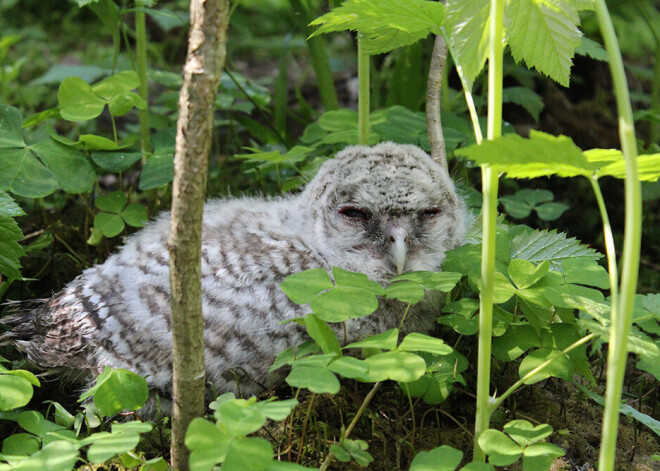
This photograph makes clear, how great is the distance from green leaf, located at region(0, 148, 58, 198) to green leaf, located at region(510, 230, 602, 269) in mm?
2047

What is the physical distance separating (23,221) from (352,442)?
8.16ft

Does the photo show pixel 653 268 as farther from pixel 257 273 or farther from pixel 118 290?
pixel 118 290

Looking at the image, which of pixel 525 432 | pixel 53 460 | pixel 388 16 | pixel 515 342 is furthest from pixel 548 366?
pixel 53 460

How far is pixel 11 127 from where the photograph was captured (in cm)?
313

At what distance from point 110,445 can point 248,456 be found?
419 millimetres

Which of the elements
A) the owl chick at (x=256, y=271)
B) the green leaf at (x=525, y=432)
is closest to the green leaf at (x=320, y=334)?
the owl chick at (x=256, y=271)

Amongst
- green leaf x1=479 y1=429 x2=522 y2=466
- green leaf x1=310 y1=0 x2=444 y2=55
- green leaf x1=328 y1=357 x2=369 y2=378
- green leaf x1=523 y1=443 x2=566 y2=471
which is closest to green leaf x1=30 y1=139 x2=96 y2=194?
green leaf x1=310 y1=0 x2=444 y2=55

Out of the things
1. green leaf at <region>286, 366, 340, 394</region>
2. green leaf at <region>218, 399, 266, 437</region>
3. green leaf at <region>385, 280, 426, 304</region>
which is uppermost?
green leaf at <region>385, 280, 426, 304</region>

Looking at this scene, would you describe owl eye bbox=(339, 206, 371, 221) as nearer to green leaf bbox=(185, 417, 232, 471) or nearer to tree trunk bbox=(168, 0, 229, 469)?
tree trunk bbox=(168, 0, 229, 469)

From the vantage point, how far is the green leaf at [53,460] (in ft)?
5.85

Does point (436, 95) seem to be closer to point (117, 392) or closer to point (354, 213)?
point (354, 213)

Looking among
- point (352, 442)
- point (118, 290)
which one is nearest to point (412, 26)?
point (352, 442)

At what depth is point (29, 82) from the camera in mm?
5875

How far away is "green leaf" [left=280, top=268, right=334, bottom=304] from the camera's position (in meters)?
2.12
